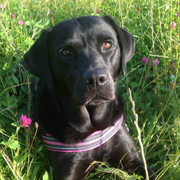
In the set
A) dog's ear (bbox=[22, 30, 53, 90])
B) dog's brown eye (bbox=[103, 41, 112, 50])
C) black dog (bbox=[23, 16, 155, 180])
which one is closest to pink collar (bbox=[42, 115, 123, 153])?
black dog (bbox=[23, 16, 155, 180])

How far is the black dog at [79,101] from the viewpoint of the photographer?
6.32 feet

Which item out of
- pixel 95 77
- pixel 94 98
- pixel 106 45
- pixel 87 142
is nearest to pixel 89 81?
pixel 95 77

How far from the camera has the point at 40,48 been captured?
2049 millimetres

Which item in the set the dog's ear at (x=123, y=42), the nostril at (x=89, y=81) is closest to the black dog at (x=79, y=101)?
the dog's ear at (x=123, y=42)

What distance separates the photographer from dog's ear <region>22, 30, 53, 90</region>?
6.59 ft

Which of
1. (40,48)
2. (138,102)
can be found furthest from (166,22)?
(40,48)

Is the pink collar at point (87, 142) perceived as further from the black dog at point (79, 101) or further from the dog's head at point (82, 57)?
the dog's head at point (82, 57)

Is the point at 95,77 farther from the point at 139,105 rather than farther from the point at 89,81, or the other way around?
the point at 139,105

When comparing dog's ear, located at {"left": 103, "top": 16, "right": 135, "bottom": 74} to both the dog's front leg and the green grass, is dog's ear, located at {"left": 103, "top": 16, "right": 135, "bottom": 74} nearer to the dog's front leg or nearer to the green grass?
the green grass

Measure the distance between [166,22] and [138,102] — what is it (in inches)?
36.1

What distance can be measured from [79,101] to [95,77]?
254 mm

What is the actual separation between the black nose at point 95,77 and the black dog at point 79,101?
0.10 m

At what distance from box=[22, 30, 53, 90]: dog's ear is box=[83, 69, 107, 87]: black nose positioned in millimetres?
381

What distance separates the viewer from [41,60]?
2031mm
